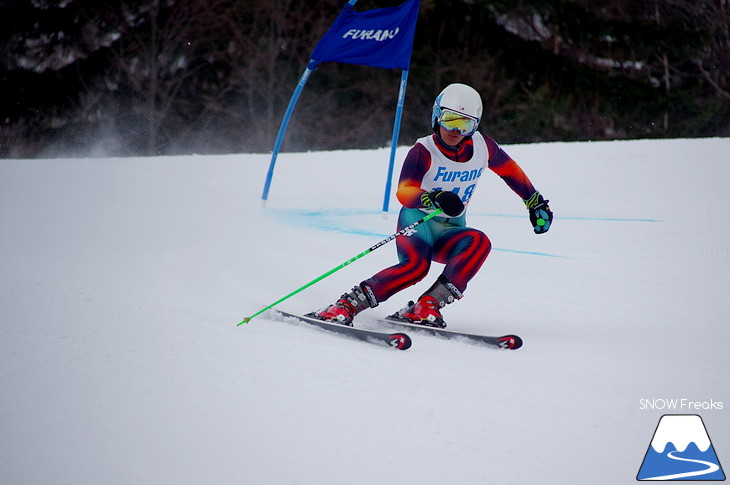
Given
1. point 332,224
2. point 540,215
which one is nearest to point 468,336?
point 540,215

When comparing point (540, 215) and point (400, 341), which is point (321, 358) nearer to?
point (400, 341)

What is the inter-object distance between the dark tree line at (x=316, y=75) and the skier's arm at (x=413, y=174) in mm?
16881

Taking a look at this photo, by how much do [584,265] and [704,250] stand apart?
3.97 ft

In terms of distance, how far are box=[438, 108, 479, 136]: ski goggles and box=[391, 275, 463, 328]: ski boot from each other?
66 centimetres

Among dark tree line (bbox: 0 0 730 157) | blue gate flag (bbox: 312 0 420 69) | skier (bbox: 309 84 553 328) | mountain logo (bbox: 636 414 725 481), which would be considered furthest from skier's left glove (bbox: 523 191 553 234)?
dark tree line (bbox: 0 0 730 157)

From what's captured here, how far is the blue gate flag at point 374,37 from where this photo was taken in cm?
711

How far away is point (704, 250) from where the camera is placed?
639 cm

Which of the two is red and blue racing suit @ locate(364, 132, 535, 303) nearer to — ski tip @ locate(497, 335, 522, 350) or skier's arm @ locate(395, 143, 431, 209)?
skier's arm @ locate(395, 143, 431, 209)

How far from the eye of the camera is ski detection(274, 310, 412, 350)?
323cm

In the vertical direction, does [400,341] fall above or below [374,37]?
below

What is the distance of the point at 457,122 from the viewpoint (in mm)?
3607

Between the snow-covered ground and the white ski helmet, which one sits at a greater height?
the white ski helmet

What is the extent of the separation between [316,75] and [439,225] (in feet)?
58.0

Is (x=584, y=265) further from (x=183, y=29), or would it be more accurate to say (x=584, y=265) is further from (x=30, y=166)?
(x=183, y=29)
